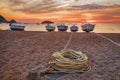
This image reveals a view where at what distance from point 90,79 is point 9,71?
2.94m

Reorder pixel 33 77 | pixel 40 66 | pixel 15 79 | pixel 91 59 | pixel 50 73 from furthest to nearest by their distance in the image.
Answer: pixel 91 59 < pixel 40 66 < pixel 50 73 < pixel 15 79 < pixel 33 77

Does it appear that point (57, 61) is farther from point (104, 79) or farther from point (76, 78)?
point (104, 79)

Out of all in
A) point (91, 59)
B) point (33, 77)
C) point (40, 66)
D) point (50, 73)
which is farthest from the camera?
point (91, 59)

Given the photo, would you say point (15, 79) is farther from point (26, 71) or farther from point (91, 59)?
point (91, 59)

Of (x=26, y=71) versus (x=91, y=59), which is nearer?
(x=26, y=71)

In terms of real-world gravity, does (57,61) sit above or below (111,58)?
above

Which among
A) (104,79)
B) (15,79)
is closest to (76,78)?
(104,79)

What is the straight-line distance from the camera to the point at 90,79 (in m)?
7.32

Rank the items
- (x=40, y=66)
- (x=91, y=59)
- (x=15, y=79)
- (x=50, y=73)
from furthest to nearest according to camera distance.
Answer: (x=91, y=59) → (x=40, y=66) → (x=50, y=73) → (x=15, y=79)

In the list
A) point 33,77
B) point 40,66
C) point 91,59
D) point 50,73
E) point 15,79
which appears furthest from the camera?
point 91,59

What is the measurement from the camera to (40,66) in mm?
8734

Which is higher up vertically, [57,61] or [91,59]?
[57,61]

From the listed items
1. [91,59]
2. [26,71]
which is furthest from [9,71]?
[91,59]

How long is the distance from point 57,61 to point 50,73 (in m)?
0.48
